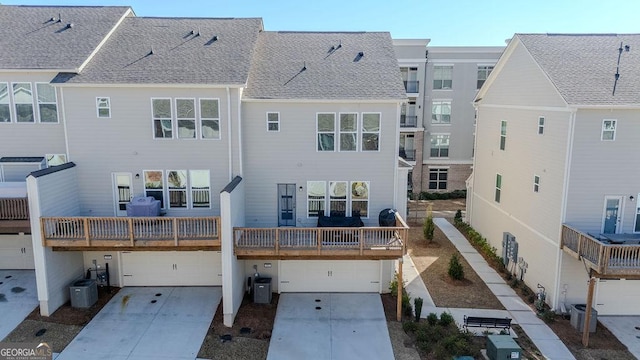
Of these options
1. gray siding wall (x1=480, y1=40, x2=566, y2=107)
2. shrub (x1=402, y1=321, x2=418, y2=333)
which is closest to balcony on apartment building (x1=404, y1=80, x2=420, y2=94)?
gray siding wall (x1=480, y1=40, x2=566, y2=107)

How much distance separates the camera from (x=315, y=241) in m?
14.6

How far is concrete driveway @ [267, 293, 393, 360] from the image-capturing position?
41.4ft

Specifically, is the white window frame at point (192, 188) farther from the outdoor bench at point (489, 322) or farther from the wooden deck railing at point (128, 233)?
the outdoor bench at point (489, 322)

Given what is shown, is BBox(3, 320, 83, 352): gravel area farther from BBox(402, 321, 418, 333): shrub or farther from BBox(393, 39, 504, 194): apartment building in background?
BBox(393, 39, 504, 194): apartment building in background

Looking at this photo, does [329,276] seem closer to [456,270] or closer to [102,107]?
[456,270]

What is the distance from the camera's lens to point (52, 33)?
57.3 feet

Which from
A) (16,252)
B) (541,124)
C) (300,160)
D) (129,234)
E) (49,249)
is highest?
(541,124)

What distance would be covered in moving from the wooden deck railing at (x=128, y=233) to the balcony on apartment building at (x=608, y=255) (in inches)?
479

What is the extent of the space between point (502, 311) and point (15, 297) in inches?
701

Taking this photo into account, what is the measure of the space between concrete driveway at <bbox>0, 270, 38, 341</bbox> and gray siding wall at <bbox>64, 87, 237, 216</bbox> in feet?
11.7

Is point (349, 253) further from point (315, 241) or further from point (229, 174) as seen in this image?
point (229, 174)

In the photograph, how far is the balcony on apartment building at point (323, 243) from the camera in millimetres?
14266

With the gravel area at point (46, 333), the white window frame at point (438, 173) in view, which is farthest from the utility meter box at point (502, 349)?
the white window frame at point (438, 173)

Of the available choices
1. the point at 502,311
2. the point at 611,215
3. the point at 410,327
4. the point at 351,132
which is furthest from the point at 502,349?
the point at 351,132
